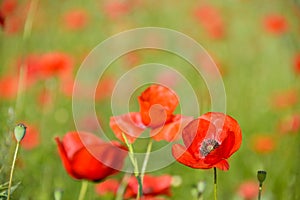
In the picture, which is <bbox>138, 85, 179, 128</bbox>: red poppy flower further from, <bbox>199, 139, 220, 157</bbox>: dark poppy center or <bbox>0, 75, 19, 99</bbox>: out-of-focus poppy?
<bbox>0, 75, 19, 99</bbox>: out-of-focus poppy

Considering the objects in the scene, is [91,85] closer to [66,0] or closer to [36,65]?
[36,65]

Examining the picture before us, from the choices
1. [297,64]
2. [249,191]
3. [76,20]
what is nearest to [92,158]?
[249,191]

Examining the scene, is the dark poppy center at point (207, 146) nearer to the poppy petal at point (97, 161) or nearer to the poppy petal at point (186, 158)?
the poppy petal at point (186, 158)

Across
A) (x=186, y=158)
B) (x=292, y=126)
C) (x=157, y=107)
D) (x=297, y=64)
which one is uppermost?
(x=297, y=64)

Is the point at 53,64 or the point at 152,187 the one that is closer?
the point at 152,187

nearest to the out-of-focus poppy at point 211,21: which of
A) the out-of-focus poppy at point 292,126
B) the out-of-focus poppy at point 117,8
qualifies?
the out-of-focus poppy at point 117,8

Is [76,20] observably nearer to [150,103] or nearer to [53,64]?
[53,64]

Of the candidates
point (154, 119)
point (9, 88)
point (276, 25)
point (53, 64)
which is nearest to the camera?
point (154, 119)

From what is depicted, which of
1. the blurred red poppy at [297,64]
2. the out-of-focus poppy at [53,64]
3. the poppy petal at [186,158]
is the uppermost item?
the blurred red poppy at [297,64]
